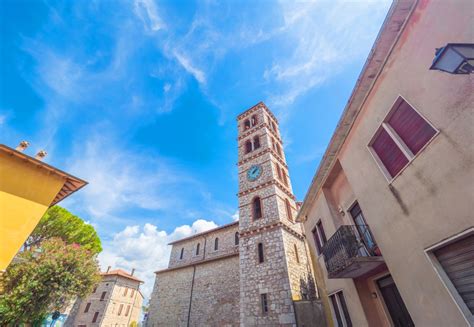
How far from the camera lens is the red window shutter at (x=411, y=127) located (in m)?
4.06

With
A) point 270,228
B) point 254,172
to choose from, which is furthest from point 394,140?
point 254,172

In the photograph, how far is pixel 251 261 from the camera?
46.8ft

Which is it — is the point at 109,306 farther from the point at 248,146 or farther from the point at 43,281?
the point at 248,146

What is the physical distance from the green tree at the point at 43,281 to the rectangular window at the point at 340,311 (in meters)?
17.8

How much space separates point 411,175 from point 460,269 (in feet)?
5.71

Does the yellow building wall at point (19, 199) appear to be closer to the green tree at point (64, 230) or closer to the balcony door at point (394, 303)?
the balcony door at point (394, 303)

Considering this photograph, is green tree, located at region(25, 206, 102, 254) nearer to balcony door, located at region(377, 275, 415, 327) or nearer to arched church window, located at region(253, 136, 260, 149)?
arched church window, located at region(253, 136, 260, 149)

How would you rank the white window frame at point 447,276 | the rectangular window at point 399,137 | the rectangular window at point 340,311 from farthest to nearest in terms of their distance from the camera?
the rectangular window at point 340,311, the rectangular window at point 399,137, the white window frame at point 447,276

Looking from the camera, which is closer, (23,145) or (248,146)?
(23,145)

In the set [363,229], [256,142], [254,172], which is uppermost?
[256,142]

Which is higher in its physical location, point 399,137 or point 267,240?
point 267,240

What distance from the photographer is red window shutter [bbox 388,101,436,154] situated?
406 cm

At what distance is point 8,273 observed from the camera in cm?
1384

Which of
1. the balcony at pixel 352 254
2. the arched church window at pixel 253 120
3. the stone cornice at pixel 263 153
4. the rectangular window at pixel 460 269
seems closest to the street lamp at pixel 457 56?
the rectangular window at pixel 460 269
